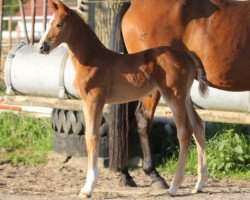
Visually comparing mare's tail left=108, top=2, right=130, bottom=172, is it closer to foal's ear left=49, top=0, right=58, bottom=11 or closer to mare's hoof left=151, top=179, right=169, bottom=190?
mare's hoof left=151, top=179, right=169, bottom=190

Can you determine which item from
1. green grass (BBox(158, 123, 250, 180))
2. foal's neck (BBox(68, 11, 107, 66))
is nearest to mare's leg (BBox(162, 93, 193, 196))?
foal's neck (BBox(68, 11, 107, 66))

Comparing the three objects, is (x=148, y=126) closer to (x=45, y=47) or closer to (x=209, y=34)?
(x=209, y=34)

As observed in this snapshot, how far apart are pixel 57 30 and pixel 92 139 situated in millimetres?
996

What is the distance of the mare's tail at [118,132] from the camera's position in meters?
7.87

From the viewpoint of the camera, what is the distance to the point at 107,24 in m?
10.3

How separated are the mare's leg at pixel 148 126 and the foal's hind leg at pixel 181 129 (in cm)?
94

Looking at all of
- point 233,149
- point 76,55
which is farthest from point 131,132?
point 76,55

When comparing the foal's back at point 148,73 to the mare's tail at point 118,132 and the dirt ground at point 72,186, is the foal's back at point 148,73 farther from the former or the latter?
the mare's tail at point 118,132

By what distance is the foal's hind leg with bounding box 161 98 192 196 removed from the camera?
21.8 ft

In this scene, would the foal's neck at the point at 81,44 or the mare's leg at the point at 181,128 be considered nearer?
the mare's leg at the point at 181,128

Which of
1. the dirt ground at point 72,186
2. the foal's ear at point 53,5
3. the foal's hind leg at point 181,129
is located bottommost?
the dirt ground at point 72,186

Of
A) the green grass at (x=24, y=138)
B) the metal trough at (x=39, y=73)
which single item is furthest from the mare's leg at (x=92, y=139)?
the green grass at (x=24, y=138)

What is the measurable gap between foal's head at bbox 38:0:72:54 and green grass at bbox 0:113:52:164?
3.42 metres

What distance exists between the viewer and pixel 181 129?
22.0ft
